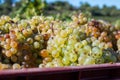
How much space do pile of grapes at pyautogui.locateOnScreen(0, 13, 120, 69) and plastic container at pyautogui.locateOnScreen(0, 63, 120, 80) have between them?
5.3 inches

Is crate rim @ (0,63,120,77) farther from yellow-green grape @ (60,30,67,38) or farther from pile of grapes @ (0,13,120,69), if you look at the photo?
yellow-green grape @ (60,30,67,38)

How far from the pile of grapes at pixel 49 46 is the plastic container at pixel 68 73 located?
135 millimetres

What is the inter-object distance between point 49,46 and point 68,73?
0.51 meters

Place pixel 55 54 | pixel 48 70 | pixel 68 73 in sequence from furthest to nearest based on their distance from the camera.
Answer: pixel 55 54, pixel 68 73, pixel 48 70

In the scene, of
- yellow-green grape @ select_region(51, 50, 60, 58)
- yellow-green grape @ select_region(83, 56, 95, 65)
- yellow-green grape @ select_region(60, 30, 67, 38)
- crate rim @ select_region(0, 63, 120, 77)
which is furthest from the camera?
yellow-green grape @ select_region(60, 30, 67, 38)

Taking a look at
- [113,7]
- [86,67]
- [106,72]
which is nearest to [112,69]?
[106,72]

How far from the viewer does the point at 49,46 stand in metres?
2.40

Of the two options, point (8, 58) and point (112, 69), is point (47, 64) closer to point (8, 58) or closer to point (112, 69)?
point (8, 58)

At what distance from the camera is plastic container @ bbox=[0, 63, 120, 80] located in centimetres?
171

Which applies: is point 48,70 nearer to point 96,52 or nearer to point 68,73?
point 68,73

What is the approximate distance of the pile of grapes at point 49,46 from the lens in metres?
2.22

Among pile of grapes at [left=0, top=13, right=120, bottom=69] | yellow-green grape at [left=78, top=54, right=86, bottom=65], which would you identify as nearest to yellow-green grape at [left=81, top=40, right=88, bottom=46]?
pile of grapes at [left=0, top=13, right=120, bottom=69]

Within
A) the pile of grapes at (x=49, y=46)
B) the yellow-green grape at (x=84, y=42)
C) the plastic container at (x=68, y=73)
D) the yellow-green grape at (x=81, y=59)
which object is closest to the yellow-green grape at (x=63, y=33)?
the pile of grapes at (x=49, y=46)

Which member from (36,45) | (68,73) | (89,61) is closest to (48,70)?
(68,73)
